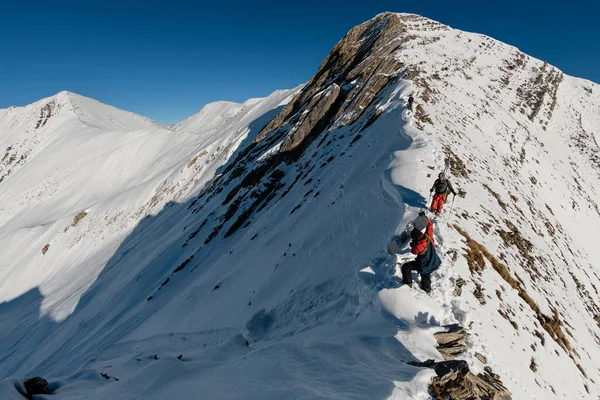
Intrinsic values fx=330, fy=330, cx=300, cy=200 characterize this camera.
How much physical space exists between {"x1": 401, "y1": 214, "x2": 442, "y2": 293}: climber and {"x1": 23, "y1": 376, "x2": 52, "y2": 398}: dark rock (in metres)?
8.57

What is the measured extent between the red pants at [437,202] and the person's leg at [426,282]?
3.34m

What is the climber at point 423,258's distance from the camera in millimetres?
7188

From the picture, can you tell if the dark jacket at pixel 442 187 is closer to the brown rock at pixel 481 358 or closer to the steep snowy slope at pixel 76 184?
the brown rock at pixel 481 358

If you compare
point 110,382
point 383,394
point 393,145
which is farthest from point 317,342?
point 393,145

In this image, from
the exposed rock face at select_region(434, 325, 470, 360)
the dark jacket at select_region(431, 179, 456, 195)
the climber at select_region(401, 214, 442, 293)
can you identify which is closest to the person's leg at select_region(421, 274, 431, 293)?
the climber at select_region(401, 214, 442, 293)

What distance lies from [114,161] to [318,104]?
247 feet

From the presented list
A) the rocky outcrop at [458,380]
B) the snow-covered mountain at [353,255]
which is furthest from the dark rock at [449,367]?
the snow-covered mountain at [353,255]

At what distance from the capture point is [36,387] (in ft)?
24.2

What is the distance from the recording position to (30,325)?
32.3 metres

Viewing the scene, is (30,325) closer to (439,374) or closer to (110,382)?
(110,382)

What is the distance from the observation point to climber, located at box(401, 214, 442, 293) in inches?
283

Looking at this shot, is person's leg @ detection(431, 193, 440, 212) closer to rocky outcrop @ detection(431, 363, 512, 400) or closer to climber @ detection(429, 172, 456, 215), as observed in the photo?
climber @ detection(429, 172, 456, 215)

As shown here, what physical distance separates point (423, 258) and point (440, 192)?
3.56 meters

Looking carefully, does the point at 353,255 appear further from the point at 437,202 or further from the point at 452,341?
the point at 452,341
